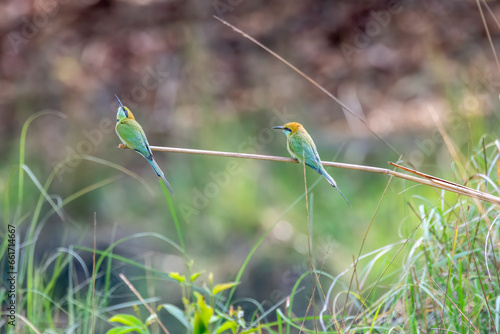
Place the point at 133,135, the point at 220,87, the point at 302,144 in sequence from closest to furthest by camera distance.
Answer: the point at 133,135, the point at 302,144, the point at 220,87

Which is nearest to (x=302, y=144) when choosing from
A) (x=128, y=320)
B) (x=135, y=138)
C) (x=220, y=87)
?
(x=135, y=138)

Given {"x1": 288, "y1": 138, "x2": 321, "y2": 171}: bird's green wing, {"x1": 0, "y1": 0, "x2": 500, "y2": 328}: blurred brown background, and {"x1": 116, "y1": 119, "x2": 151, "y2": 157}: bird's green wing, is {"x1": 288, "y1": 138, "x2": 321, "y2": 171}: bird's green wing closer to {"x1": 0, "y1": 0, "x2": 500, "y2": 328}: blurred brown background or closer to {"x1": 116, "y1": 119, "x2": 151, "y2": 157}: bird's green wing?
{"x1": 116, "y1": 119, "x2": 151, "y2": 157}: bird's green wing

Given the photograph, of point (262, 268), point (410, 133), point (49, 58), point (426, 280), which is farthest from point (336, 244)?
point (49, 58)

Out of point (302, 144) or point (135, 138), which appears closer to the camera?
point (135, 138)

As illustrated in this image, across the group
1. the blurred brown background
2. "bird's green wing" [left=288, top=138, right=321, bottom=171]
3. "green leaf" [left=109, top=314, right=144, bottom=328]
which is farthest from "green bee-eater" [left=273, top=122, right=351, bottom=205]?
the blurred brown background

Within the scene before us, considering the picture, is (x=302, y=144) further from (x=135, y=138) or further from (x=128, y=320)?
(x=128, y=320)

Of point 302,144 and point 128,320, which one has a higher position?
point 302,144

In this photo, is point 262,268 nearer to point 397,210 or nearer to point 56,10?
point 397,210

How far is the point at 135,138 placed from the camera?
84 centimetres

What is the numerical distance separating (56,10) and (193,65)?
4.21 feet

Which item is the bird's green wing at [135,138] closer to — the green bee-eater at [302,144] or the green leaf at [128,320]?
the green bee-eater at [302,144]

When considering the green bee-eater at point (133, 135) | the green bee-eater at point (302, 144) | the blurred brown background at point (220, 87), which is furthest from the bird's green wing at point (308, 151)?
the blurred brown background at point (220, 87)

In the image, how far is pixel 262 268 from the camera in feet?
11.1

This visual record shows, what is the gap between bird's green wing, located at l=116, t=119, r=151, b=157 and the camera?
84 cm
